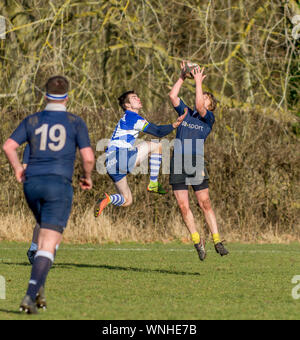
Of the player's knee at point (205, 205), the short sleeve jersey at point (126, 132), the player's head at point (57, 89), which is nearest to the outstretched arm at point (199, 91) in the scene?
the short sleeve jersey at point (126, 132)

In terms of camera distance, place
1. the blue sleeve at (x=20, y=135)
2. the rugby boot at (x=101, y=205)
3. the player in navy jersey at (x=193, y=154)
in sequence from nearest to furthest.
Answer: the blue sleeve at (x=20, y=135), the player in navy jersey at (x=193, y=154), the rugby boot at (x=101, y=205)

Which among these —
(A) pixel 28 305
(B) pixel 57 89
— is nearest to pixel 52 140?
(B) pixel 57 89

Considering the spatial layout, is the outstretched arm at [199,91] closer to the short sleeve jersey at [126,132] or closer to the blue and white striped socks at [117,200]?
the short sleeve jersey at [126,132]

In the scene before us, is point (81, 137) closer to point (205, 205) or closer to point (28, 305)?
point (28, 305)

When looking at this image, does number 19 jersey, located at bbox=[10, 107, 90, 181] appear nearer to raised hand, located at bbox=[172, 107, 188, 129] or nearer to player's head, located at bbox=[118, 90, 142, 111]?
raised hand, located at bbox=[172, 107, 188, 129]

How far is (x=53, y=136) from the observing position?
7258 millimetres

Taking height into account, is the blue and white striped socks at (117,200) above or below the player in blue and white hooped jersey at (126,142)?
below

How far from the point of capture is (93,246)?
1534cm

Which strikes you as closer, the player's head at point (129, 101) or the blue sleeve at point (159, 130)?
the blue sleeve at point (159, 130)

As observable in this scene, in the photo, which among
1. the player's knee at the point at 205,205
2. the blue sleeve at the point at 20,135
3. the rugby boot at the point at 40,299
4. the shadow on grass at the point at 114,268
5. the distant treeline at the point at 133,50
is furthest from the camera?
the distant treeline at the point at 133,50

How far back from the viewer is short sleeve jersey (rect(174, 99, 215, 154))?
11.1m

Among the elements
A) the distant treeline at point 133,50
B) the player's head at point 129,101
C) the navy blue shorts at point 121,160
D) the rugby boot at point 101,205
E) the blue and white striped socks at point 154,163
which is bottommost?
the rugby boot at point 101,205

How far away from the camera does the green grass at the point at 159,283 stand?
7.64 meters

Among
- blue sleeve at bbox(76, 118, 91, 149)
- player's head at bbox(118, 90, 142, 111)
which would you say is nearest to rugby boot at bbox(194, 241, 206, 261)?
player's head at bbox(118, 90, 142, 111)
